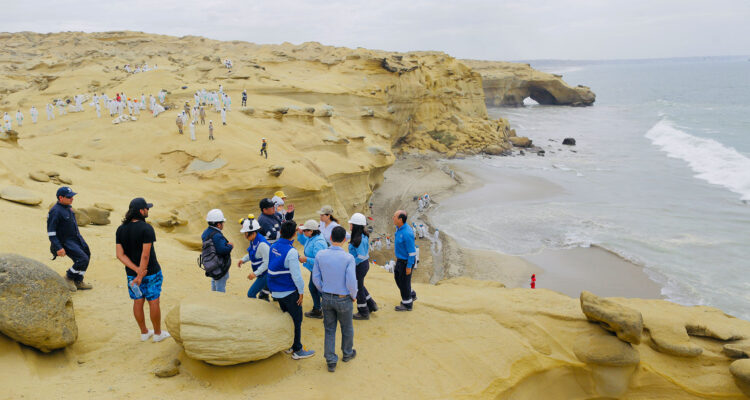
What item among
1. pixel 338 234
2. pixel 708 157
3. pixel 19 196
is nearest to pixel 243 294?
pixel 338 234

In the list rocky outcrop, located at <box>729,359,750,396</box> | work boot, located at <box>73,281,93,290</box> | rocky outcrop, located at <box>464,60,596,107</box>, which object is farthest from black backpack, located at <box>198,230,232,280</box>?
rocky outcrop, located at <box>464,60,596,107</box>

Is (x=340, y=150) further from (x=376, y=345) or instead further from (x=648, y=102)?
(x=648, y=102)

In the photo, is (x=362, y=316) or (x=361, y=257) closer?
(x=361, y=257)

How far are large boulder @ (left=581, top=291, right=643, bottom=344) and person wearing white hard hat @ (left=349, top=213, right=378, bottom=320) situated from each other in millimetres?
3006

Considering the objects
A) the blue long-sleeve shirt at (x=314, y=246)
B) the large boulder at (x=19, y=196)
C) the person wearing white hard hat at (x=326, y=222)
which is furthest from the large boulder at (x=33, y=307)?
the large boulder at (x=19, y=196)

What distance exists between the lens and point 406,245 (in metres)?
6.89

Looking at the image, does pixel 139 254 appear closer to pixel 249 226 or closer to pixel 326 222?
pixel 249 226

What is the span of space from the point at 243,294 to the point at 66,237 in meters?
2.56

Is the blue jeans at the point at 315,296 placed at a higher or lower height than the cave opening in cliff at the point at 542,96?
lower

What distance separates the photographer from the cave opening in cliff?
7950 cm

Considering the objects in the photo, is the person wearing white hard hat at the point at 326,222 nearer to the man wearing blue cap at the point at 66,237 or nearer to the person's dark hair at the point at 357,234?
the person's dark hair at the point at 357,234

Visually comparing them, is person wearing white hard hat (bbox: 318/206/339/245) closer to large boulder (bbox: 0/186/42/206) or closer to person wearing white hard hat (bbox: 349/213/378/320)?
person wearing white hard hat (bbox: 349/213/378/320)

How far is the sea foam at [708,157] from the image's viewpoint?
28.0 metres

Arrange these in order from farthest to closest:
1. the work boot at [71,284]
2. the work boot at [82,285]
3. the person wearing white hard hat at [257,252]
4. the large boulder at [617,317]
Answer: the work boot at [82,285]
the work boot at [71,284]
the large boulder at [617,317]
the person wearing white hard hat at [257,252]
